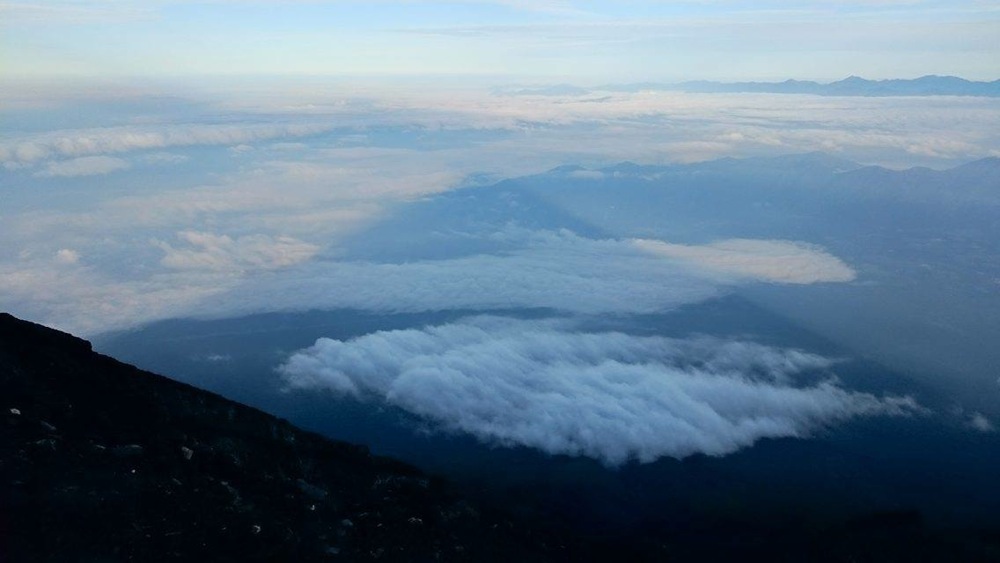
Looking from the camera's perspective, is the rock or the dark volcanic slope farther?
the rock

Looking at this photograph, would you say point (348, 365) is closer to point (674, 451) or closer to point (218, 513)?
point (674, 451)

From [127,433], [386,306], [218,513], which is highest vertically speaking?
[127,433]

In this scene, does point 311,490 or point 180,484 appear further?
point 311,490

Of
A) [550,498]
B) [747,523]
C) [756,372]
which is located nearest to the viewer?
[747,523]

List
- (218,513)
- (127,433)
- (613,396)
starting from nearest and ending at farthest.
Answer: (218,513), (127,433), (613,396)

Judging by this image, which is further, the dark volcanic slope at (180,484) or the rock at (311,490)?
the rock at (311,490)

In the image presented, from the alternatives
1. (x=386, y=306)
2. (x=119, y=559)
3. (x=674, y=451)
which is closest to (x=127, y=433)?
(x=119, y=559)

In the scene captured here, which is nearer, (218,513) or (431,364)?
(218,513)

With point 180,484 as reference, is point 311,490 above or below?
below
